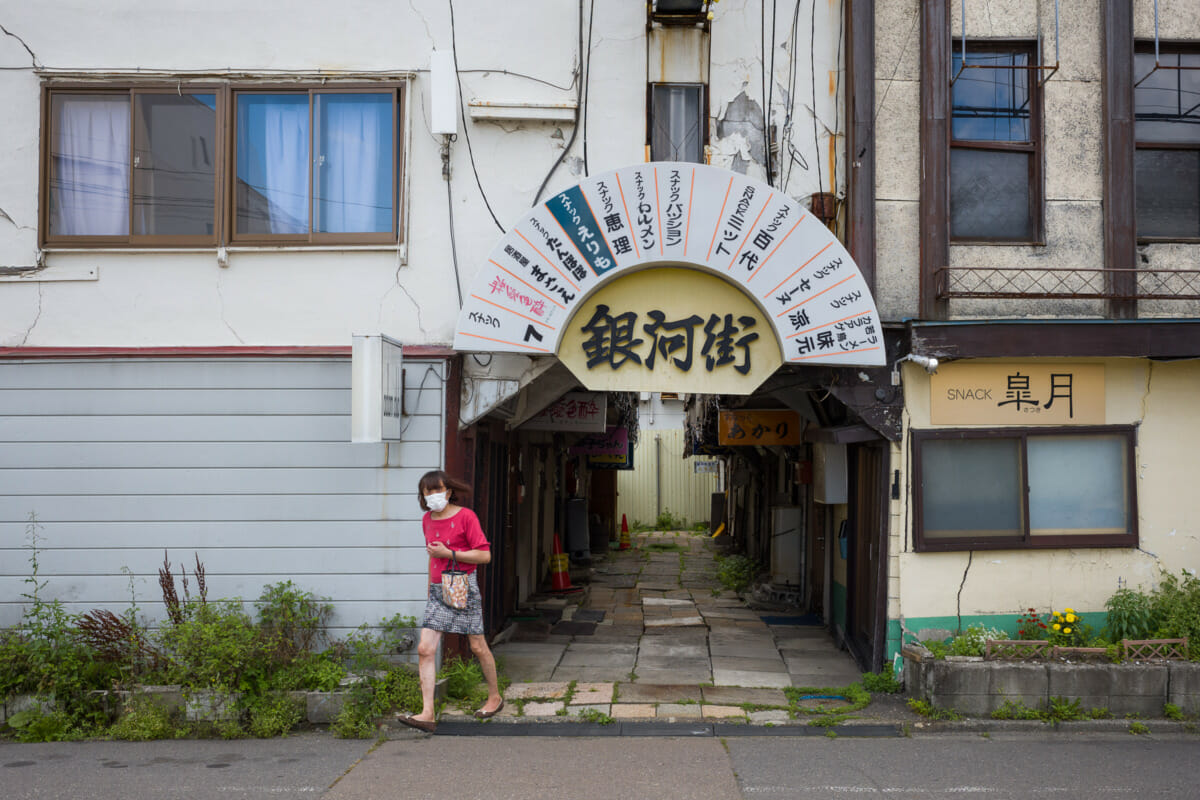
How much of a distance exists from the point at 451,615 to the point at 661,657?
345 cm

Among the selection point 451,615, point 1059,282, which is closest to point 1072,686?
point 1059,282

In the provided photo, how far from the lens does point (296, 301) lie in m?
8.70

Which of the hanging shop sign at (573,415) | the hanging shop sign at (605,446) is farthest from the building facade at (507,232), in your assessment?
the hanging shop sign at (605,446)

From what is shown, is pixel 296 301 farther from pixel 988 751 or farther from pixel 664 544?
pixel 664 544

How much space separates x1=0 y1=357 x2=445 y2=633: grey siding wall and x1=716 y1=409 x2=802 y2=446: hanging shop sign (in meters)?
5.98

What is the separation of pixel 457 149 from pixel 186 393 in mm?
3359

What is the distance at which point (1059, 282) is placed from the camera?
8.66 m

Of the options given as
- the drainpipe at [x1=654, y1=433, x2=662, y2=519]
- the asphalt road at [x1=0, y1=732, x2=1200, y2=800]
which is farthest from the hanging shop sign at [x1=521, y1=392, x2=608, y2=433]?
the drainpipe at [x1=654, y1=433, x2=662, y2=519]

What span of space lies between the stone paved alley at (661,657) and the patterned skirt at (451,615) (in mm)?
944

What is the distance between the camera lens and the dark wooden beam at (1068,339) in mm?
8312

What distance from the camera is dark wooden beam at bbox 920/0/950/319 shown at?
8.58m

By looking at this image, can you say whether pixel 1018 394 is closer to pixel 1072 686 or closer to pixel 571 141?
pixel 1072 686

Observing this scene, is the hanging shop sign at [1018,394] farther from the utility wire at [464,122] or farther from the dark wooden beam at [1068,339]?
the utility wire at [464,122]

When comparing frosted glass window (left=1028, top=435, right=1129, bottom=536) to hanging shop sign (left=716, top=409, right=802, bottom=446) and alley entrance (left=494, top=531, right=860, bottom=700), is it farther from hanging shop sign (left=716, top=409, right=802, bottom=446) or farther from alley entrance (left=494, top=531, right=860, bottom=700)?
hanging shop sign (left=716, top=409, right=802, bottom=446)
